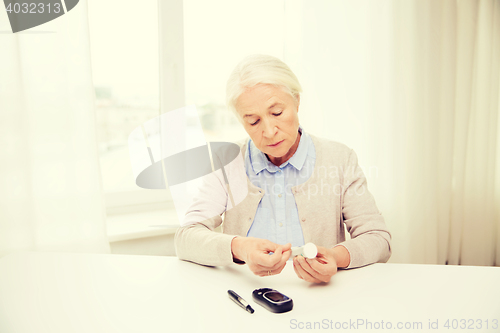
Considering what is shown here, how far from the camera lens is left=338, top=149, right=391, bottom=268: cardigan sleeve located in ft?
3.15

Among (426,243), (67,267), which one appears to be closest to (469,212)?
(426,243)

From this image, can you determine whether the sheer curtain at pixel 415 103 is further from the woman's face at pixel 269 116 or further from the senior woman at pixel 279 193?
the woman's face at pixel 269 116

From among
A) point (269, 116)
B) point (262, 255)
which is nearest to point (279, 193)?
point (269, 116)

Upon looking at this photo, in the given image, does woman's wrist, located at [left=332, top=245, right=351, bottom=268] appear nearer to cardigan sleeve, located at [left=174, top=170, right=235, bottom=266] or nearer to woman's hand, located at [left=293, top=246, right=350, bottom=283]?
woman's hand, located at [left=293, top=246, right=350, bottom=283]

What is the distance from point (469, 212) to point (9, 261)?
2.39 meters

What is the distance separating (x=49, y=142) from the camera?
1385mm

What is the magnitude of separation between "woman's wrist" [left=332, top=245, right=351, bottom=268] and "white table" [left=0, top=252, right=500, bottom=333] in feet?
0.08

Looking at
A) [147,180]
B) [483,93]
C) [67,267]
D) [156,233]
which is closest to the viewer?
[67,267]

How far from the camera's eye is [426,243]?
78.9 inches

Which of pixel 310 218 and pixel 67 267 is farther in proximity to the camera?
pixel 310 218

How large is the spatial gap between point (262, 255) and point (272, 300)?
130mm

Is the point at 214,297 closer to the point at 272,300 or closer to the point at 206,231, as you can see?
the point at 272,300

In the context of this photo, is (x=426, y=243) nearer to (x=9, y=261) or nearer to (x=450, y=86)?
(x=450, y=86)

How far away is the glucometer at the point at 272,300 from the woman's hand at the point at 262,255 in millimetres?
72
